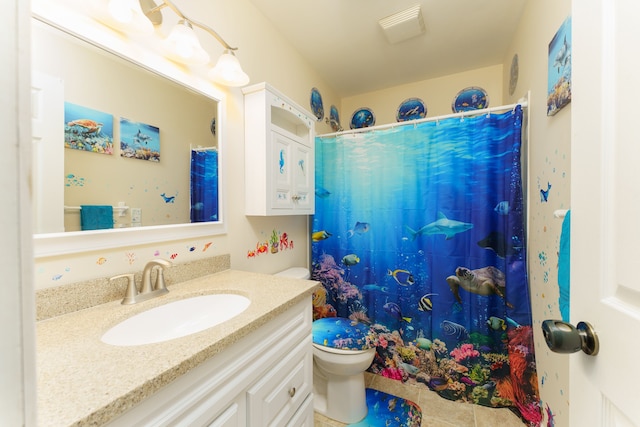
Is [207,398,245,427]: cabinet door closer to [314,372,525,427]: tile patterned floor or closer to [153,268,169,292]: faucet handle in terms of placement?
[153,268,169,292]: faucet handle

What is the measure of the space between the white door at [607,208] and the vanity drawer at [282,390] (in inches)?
30.0

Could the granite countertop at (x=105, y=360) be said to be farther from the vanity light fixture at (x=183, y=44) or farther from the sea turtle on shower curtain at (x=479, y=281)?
the sea turtle on shower curtain at (x=479, y=281)

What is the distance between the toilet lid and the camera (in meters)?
1.41

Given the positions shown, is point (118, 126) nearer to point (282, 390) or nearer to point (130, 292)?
point (130, 292)

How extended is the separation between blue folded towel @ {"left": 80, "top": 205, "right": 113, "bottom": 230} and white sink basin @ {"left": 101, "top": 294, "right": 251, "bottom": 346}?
338 millimetres

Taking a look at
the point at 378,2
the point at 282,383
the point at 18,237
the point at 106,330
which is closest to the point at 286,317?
the point at 282,383

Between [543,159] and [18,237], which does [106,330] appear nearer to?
[18,237]

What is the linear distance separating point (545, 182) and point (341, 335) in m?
1.35

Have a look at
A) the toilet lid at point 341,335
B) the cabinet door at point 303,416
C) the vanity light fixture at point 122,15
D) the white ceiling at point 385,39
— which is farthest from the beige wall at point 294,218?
the cabinet door at point 303,416

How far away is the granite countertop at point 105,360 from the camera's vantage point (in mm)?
422

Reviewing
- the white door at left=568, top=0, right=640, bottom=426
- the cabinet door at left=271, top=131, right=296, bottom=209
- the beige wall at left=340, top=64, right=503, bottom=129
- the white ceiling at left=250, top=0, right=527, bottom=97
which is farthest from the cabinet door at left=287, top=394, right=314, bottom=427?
the beige wall at left=340, top=64, right=503, bottom=129

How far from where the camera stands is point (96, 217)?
86cm

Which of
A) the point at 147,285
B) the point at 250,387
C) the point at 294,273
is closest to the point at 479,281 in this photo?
the point at 294,273

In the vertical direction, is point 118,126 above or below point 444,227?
above
